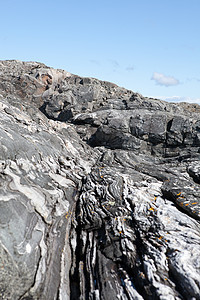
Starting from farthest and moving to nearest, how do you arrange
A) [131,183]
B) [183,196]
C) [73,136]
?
[73,136] < [131,183] < [183,196]

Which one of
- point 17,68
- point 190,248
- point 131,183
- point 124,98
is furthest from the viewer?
point 17,68

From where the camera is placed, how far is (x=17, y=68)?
46406 mm

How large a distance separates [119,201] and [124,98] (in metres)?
27.5

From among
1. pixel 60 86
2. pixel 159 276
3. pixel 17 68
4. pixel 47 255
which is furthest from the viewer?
pixel 17 68

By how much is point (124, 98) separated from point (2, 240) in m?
33.1

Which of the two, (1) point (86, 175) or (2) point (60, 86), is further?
(2) point (60, 86)

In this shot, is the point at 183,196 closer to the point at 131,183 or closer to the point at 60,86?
the point at 131,183

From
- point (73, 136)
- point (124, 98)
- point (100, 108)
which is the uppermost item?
point (124, 98)

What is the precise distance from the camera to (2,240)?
29.9 feet

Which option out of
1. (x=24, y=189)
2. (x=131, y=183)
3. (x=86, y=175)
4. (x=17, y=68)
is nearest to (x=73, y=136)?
(x=86, y=175)

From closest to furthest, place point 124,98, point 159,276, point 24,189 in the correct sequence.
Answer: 1. point 159,276
2. point 24,189
3. point 124,98

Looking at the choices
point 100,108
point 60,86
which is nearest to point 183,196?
point 100,108

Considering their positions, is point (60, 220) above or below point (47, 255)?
above

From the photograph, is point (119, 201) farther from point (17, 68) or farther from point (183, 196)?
point (17, 68)
